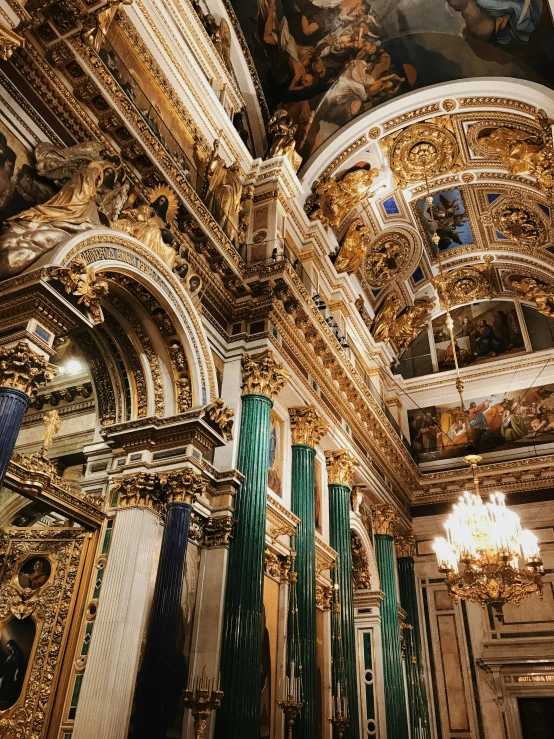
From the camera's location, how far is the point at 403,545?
1557 cm

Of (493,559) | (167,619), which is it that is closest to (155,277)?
(167,619)

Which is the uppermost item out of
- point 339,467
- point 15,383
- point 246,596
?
point 339,467

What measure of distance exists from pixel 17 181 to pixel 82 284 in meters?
1.26

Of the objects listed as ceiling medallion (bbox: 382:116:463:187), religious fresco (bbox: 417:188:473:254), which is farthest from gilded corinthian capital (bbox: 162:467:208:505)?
religious fresco (bbox: 417:188:473:254)

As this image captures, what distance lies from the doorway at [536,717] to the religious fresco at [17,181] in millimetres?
13738

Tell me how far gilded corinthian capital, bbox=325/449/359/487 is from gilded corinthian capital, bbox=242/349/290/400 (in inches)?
127

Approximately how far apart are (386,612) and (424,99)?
1022 centimetres

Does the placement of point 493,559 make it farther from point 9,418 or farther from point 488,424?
point 488,424

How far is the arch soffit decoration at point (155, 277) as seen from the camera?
Result: 5.77 metres

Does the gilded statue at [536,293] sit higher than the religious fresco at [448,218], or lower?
lower

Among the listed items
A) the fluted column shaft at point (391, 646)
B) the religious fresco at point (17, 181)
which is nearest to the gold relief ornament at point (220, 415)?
the religious fresco at point (17, 181)

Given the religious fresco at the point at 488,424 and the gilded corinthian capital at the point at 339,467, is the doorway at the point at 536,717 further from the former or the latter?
the gilded corinthian capital at the point at 339,467

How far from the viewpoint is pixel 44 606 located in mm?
6605

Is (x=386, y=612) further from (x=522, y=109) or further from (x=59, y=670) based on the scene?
(x=522, y=109)
